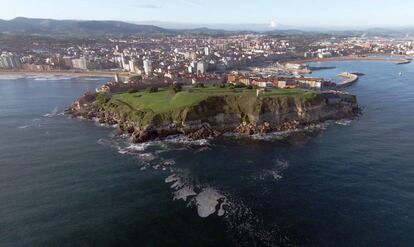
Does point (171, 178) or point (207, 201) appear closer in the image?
point (207, 201)

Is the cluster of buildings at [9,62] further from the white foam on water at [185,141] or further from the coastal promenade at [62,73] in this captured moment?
the white foam on water at [185,141]

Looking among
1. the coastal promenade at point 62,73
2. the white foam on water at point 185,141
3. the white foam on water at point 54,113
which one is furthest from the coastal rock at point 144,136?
the coastal promenade at point 62,73

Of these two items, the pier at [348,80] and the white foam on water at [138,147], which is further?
the pier at [348,80]

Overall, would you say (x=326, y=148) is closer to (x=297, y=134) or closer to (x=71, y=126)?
(x=297, y=134)

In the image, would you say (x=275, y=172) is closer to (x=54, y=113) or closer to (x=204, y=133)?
(x=204, y=133)

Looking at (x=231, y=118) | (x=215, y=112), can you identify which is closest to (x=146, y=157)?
(x=215, y=112)

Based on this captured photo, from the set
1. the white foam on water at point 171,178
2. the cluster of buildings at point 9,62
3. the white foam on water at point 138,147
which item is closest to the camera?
the white foam on water at point 171,178
